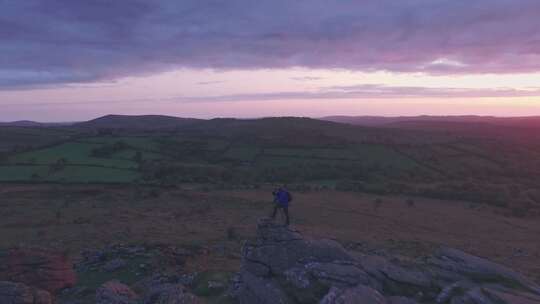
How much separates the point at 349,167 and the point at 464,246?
34.1 metres

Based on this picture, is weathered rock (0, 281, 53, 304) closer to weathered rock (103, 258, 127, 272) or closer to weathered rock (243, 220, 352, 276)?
weathered rock (103, 258, 127, 272)

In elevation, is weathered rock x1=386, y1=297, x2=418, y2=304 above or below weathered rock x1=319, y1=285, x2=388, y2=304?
below

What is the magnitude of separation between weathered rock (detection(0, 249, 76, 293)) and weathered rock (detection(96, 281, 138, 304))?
2918mm

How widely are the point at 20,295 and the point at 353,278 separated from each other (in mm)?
9681

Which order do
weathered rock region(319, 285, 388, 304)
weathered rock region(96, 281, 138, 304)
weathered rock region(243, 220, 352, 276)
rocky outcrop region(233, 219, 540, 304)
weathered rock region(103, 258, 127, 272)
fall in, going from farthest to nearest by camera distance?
weathered rock region(103, 258, 127, 272) < weathered rock region(243, 220, 352, 276) < weathered rock region(96, 281, 138, 304) < rocky outcrop region(233, 219, 540, 304) < weathered rock region(319, 285, 388, 304)

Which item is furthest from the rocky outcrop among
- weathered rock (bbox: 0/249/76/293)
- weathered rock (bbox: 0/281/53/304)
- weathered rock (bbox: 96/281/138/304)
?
weathered rock (bbox: 0/249/76/293)

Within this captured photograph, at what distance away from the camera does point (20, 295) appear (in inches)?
572

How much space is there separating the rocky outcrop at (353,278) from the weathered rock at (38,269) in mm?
6659

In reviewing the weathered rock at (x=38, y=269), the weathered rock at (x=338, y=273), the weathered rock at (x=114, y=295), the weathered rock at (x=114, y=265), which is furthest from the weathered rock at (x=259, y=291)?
the weathered rock at (x=114, y=265)

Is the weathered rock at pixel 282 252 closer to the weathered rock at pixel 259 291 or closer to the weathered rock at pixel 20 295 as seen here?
the weathered rock at pixel 259 291

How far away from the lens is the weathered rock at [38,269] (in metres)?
17.5

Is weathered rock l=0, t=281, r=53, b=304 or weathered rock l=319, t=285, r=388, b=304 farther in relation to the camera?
weathered rock l=0, t=281, r=53, b=304

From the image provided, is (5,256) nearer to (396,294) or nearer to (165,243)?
(165,243)

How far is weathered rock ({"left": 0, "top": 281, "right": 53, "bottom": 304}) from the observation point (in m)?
14.4
